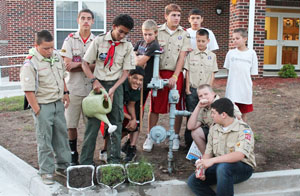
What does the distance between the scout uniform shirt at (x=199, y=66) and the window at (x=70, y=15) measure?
29.1 feet

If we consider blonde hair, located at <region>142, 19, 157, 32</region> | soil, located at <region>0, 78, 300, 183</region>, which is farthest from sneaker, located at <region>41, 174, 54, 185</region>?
blonde hair, located at <region>142, 19, 157, 32</region>

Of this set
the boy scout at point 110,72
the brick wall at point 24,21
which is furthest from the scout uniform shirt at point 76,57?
the brick wall at point 24,21

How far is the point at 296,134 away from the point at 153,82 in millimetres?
3030

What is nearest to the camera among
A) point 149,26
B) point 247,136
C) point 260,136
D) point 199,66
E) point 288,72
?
point 247,136

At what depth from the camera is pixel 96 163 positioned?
174 inches

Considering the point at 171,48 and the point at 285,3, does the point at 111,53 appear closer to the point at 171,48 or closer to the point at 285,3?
the point at 171,48

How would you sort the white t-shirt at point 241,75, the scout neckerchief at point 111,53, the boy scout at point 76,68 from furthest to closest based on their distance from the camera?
the white t-shirt at point 241,75 → the boy scout at point 76,68 → the scout neckerchief at point 111,53

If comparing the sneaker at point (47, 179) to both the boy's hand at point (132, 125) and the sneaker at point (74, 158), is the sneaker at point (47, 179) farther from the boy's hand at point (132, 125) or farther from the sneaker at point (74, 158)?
the boy's hand at point (132, 125)

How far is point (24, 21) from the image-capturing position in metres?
12.5

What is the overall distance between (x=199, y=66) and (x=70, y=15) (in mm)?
9297

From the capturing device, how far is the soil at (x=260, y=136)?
449 cm

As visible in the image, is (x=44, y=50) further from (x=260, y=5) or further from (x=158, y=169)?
(x=260, y=5)

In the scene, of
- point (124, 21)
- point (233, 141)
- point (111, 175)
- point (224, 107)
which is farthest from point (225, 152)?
point (124, 21)

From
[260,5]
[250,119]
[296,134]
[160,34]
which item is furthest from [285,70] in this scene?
[160,34]
